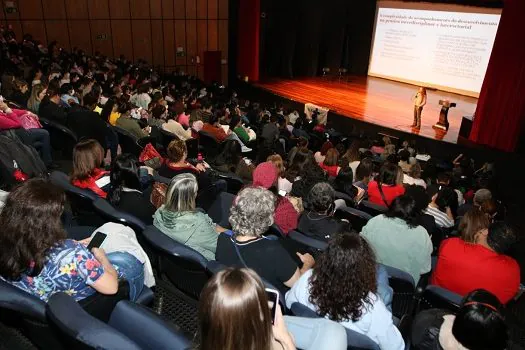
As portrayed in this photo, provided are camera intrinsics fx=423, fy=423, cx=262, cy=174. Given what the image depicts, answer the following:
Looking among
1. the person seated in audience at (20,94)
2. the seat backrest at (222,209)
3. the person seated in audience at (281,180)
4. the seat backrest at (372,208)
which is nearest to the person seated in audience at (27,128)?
the person seated in audience at (20,94)

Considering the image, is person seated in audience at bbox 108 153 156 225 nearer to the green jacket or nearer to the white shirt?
the green jacket

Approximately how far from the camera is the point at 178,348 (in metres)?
1.61

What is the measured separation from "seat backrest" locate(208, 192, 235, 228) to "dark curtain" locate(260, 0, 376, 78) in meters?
13.1

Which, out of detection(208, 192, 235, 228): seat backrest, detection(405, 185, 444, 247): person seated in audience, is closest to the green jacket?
detection(208, 192, 235, 228): seat backrest

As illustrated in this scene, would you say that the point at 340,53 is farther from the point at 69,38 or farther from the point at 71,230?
the point at 71,230

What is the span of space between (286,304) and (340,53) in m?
16.0

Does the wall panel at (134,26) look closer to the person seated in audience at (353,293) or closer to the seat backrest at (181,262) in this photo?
the seat backrest at (181,262)

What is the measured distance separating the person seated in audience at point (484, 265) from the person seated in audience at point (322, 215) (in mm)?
720

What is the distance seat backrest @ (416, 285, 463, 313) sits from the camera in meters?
2.38

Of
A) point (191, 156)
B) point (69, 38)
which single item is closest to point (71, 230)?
point (191, 156)

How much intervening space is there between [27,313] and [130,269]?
0.57 meters

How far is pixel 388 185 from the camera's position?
4.28 meters

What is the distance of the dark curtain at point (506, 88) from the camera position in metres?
8.06

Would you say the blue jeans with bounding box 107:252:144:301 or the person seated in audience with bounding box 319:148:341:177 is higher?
the blue jeans with bounding box 107:252:144:301
